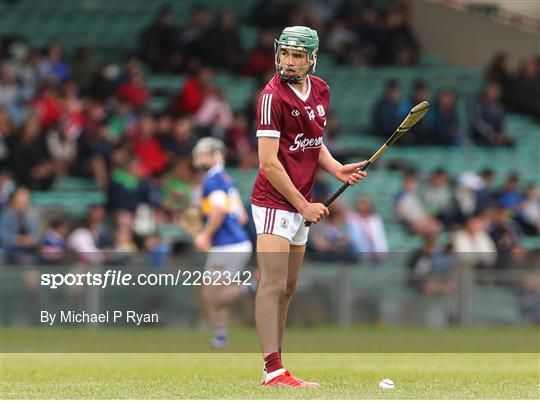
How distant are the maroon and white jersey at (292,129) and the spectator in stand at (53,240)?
8.84 metres

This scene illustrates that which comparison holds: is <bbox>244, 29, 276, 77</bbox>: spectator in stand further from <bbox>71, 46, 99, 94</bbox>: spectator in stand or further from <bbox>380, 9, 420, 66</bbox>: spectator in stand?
<bbox>71, 46, 99, 94</bbox>: spectator in stand

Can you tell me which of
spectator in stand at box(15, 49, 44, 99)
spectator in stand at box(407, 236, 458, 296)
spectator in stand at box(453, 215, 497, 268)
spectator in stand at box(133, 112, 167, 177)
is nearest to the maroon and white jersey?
spectator in stand at box(407, 236, 458, 296)

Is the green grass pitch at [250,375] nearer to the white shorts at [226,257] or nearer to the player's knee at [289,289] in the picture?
the player's knee at [289,289]

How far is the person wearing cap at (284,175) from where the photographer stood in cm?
1009

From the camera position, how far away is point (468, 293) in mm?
20766

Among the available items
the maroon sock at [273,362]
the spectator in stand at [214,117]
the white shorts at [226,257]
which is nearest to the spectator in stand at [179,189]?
the spectator in stand at [214,117]

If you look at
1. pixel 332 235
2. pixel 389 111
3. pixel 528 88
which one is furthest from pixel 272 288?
pixel 528 88

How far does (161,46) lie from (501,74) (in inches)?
269

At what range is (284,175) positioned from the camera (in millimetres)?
10094

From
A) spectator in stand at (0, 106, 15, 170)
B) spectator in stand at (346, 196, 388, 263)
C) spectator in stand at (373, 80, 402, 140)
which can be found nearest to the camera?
spectator in stand at (0, 106, 15, 170)

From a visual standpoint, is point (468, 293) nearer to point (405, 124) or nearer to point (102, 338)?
point (102, 338)

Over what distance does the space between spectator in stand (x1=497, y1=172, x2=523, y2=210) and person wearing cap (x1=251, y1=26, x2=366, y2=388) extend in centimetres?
1435

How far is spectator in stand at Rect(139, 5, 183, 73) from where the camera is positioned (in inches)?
→ 1022

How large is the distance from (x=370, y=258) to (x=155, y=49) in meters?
7.25
